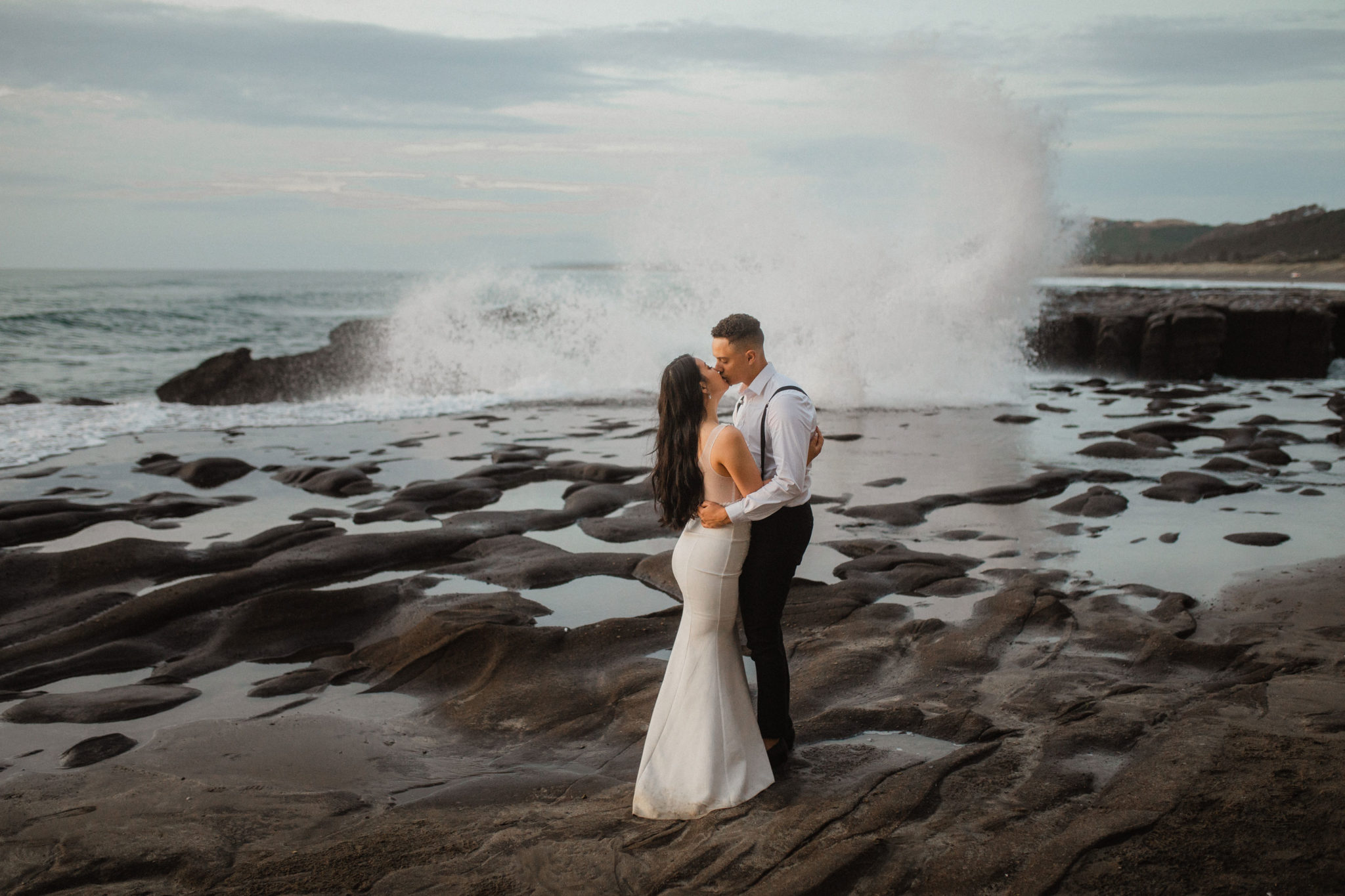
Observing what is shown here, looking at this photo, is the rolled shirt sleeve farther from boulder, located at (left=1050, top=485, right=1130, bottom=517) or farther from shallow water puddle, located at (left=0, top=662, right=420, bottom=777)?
boulder, located at (left=1050, top=485, right=1130, bottom=517)

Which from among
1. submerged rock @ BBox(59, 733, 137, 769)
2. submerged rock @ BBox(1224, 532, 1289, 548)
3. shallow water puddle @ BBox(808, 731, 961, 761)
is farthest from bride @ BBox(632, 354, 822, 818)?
submerged rock @ BBox(1224, 532, 1289, 548)

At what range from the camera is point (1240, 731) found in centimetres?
423

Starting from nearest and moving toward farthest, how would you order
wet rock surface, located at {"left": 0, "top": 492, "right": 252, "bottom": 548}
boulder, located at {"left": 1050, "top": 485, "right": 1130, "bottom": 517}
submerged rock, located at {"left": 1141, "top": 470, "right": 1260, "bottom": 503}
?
wet rock surface, located at {"left": 0, "top": 492, "right": 252, "bottom": 548}
boulder, located at {"left": 1050, "top": 485, "right": 1130, "bottom": 517}
submerged rock, located at {"left": 1141, "top": 470, "right": 1260, "bottom": 503}

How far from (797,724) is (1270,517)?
20.9 ft

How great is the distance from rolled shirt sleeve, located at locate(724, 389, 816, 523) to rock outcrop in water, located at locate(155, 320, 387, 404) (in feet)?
55.8

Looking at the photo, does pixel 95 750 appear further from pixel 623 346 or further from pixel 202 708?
pixel 623 346

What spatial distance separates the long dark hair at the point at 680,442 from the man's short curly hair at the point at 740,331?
0.25m

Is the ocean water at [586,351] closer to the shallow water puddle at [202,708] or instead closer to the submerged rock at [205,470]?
the submerged rock at [205,470]

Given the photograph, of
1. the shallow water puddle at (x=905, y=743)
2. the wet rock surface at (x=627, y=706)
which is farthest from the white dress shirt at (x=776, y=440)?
the shallow water puddle at (x=905, y=743)

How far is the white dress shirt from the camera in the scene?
3.71 metres

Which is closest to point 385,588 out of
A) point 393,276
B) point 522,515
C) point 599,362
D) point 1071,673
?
point 522,515

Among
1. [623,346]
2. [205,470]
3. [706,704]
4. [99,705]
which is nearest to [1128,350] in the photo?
[623,346]

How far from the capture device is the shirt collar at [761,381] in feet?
12.8

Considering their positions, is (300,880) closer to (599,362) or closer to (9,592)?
(9,592)
